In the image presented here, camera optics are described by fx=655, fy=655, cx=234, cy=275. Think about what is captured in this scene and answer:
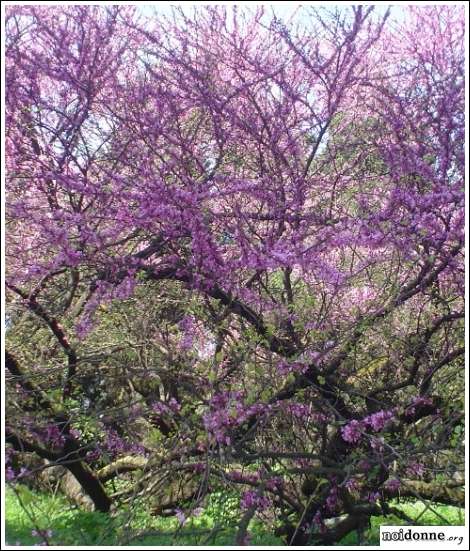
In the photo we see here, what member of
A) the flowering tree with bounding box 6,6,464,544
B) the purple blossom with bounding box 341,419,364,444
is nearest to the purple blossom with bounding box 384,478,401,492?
the flowering tree with bounding box 6,6,464,544

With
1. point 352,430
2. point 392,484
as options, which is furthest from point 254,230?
point 392,484

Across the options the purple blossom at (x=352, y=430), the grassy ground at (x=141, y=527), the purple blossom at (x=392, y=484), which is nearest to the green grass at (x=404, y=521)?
the grassy ground at (x=141, y=527)

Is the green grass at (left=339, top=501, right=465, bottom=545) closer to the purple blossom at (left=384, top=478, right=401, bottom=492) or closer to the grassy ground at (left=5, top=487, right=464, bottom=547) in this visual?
the grassy ground at (left=5, top=487, right=464, bottom=547)

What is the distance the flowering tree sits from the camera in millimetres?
3834

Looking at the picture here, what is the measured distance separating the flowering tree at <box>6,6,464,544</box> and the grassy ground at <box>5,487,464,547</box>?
0.21 meters

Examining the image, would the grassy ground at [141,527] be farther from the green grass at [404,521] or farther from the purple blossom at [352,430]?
the purple blossom at [352,430]

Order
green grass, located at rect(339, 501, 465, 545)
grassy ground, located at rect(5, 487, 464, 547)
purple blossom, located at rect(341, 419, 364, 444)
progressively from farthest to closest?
green grass, located at rect(339, 501, 465, 545)
purple blossom, located at rect(341, 419, 364, 444)
grassy ground, located at rect(5, 487, 464, 547)

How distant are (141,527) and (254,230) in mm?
1914

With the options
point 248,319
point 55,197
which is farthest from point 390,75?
point 55,197

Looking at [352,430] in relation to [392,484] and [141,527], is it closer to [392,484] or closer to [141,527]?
[392,484]

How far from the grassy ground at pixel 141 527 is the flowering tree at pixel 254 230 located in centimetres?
21

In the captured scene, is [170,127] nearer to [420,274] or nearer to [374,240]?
[374,240]

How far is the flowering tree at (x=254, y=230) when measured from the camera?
3.83 meters

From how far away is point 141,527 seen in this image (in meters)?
3.94
